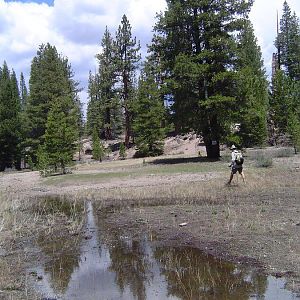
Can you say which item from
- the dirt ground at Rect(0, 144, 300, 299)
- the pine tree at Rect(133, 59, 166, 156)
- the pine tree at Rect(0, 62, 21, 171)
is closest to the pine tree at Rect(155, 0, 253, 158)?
the dirt ground at Rect(0, 144, 300, 299)

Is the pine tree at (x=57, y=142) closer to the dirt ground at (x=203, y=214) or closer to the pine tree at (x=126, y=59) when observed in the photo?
the dirt ground at (x=203, y=214)

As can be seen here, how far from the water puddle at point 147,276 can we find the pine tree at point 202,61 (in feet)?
76.6

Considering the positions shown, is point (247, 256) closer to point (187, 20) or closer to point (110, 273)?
point (110, 273)

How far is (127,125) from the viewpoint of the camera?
66.4 meters

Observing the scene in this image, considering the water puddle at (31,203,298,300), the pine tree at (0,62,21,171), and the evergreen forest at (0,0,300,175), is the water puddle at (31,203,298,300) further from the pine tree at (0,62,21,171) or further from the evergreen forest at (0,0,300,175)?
the pine tree at (0,62,21,171)

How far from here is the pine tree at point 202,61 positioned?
3409 cm

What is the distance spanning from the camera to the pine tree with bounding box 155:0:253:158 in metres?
34.1

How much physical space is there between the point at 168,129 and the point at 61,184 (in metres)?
29.9

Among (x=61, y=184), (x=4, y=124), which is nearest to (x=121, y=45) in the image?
(x=4, y=124)

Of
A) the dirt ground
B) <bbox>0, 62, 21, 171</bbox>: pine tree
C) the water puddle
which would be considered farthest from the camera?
<bbox>0, 62, 21, 171</bbox>: pine tree

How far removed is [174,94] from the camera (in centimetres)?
3578

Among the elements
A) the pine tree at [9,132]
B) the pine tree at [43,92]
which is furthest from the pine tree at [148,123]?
the pine tree at [9,132]

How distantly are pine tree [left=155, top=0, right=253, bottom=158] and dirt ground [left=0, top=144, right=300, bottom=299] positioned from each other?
751 centimetres

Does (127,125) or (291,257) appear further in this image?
(127,125)
